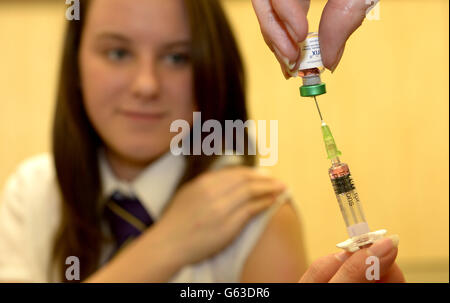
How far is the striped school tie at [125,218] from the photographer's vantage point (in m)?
0.81

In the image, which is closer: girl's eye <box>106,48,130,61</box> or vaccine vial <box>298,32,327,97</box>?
vaccine vial <box>298,32,327,97</box>

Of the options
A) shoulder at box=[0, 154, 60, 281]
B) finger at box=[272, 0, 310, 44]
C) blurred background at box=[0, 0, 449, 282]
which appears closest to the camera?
finger at box=[272, 0, 310, 44]

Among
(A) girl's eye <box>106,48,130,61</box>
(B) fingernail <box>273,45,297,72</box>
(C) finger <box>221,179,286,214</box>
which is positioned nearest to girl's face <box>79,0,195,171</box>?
(A) girl's eye <box>106,48,130,61</box>

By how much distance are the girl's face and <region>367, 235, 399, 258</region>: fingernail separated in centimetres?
41

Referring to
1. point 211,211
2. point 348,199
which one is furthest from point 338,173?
point 211,211

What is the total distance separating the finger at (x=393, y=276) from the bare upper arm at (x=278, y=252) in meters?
0.29

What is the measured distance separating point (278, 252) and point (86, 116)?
40 centimetres

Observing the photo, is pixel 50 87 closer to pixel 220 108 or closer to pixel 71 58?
pixel 71 58

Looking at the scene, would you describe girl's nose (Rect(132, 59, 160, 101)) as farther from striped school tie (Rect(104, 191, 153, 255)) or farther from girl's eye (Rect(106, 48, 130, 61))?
striped school tie (Rect(104, 191, 153, 255))

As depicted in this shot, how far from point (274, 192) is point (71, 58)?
Answer: 407mm

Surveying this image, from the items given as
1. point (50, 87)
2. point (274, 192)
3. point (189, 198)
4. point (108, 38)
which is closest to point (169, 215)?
point (189, 198)

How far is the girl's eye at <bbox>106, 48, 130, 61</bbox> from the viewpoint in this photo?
0.73 m

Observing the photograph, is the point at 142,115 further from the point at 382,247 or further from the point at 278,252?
the point at 382,247

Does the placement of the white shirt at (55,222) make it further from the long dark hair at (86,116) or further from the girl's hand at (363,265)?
the girl's hand at (363,265)
